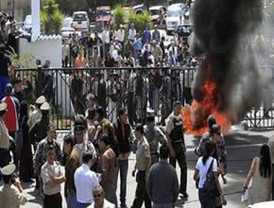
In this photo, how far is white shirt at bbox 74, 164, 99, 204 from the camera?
10383mm

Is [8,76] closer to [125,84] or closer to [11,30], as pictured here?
[125,84]

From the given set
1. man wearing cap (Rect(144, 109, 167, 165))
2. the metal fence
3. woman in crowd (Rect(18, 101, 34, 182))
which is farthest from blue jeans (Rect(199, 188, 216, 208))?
the metal fence

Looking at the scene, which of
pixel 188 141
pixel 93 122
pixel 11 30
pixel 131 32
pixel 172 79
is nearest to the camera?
pixel 93 122

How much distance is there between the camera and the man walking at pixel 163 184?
1060 cm

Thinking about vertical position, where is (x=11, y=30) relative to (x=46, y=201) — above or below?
above

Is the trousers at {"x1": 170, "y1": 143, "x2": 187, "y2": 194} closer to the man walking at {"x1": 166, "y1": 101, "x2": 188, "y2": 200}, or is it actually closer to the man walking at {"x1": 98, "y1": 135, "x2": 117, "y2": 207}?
the man walking at {"x1": 166, "y1": 101, "x2": 188, "y2": 200}

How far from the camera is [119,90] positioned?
1950cm

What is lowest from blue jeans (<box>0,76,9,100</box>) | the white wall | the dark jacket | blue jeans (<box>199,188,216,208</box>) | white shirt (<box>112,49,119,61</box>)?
blue jeans (<box>199,188,216,208</box>)

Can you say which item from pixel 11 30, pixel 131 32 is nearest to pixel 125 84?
pixel 11 30

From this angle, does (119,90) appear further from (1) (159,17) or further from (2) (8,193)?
(1) (159,17)

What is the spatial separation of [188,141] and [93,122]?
180 inches

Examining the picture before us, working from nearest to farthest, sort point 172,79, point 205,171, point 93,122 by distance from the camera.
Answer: point 205,171 → point 93,122 → point 172,79

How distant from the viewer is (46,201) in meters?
11.2

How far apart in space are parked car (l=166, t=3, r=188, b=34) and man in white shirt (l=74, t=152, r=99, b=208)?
3341 cm
